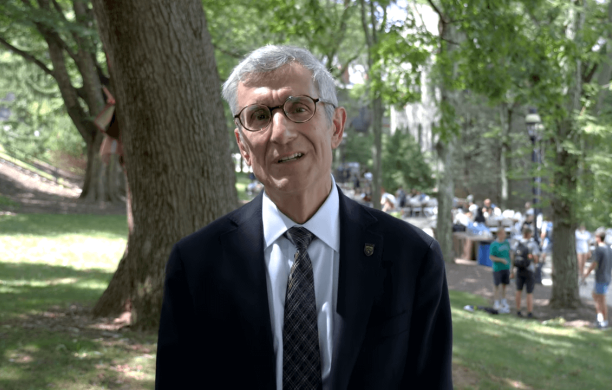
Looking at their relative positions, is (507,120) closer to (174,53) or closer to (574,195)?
(574,195)

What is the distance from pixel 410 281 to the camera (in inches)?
82.9

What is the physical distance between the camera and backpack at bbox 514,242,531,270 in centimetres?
1463

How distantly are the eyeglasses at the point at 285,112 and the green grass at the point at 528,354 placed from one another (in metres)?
5.74

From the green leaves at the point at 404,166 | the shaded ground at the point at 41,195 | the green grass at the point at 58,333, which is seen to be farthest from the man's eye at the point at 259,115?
the green leaves at the point at 404,166

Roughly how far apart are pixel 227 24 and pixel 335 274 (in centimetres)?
2472

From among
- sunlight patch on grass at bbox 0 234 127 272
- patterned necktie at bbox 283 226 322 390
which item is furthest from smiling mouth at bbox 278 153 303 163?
sunlight patch on grass at bbox 0 234 127 272

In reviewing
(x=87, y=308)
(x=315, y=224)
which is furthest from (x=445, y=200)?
(x=315, y=224)

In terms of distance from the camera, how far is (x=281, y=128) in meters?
2.02

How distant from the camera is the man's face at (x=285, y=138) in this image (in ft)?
6.65

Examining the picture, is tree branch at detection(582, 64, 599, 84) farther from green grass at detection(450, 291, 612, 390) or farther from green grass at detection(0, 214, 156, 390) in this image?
green grass at detection(0, 214, 156, 390)

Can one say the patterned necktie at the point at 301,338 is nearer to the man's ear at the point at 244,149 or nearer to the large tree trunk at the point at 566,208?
the man's ear at the point at 244,149

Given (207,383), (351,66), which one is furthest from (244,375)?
(351,66)

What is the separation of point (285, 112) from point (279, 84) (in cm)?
9

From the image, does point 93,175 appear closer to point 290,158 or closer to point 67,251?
point 67,251
